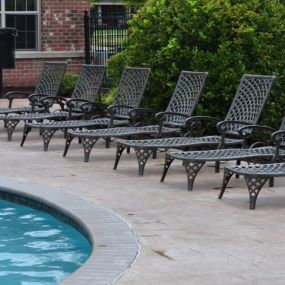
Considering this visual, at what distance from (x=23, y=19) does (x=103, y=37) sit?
9.57ft

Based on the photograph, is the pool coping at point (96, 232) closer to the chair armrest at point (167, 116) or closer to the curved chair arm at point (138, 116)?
the chair armrest at point (167, 116)

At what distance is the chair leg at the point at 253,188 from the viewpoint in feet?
31.6

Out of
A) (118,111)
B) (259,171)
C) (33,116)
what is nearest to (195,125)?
(118,111)

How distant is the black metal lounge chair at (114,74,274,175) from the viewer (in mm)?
11797

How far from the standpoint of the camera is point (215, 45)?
47.9 ft

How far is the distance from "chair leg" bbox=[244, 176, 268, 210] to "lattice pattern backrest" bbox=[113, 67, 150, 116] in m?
4.91

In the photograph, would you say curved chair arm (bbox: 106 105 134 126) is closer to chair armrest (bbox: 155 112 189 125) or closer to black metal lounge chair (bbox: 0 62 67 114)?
chair armrest (bbox: 155 112 189 125)

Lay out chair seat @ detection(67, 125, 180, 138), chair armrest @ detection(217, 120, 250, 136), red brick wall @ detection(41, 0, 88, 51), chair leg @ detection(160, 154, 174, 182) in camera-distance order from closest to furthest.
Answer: chair leg @ detection(160, 154, 174, 182) → chair armrest @ detection(217, 120, 250, 136) → chair seat @ detection(67, 125, 180, 138) → red brick wall @ detection(41, 0, 88, 51)

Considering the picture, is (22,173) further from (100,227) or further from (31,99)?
(31,99)

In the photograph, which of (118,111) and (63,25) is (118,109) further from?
(63,25)

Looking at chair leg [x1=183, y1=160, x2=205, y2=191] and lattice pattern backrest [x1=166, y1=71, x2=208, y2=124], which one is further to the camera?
lattice pattern backrest [x1=166, y1=71, x2=208, y2=124]

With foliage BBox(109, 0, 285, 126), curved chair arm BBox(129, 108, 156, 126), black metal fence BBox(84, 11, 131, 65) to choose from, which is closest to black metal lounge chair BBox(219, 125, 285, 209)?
curved chair arm BBox(129, 108, 156, 126)

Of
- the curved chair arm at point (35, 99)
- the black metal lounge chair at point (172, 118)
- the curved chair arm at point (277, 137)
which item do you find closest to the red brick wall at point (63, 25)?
the curved chair arm at point (35, 99)

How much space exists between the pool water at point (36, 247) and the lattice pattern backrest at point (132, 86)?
4147mm
